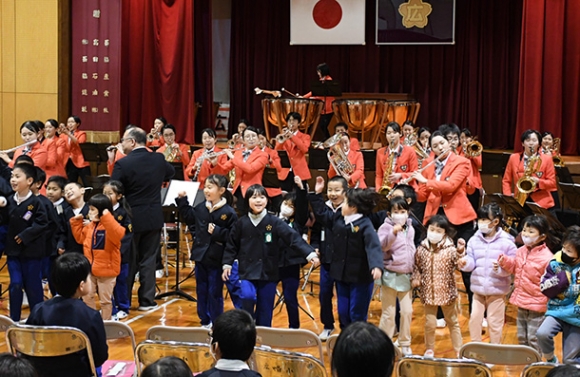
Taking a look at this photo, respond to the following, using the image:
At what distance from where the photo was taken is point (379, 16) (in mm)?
16203

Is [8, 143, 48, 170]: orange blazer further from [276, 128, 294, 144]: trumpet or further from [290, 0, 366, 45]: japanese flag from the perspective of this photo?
[290, 0, 366, 45]: japanese flag

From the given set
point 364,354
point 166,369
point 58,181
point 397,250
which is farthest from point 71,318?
point 58,181

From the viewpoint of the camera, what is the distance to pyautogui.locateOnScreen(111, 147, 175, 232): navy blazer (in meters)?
7.73

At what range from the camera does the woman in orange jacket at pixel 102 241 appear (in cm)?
697

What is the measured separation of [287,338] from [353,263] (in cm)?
188

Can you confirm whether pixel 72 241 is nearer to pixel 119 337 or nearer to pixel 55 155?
pixel 119 337

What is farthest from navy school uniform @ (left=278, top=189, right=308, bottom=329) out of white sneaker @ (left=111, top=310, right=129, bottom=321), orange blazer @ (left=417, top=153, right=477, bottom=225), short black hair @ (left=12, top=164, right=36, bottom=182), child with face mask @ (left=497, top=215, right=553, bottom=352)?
short black hair @ (left=12, top=164, right=36, bottom=182)

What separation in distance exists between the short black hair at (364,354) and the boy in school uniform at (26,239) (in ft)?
15.4

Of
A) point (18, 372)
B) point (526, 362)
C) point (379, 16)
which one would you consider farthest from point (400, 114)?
point (18, 372)

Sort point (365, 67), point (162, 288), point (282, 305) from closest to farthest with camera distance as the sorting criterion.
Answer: point (282, 305)
point (162, 288)
point (365, 67)

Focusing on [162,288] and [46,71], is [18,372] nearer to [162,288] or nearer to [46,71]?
[162,288]

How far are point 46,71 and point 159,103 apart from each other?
221cm

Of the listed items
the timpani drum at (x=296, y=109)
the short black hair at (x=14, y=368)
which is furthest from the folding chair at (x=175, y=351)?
the timpani drum at (x=296, y=109)

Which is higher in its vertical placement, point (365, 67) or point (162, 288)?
point (365, 67)
